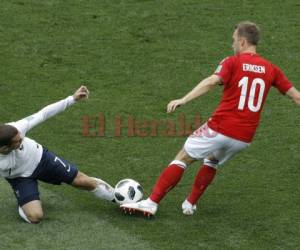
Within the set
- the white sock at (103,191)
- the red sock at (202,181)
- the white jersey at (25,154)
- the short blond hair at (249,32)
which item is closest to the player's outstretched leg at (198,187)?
the red sock at (202,181)

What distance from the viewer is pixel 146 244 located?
25.3 ft

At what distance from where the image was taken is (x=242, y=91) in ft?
26.2

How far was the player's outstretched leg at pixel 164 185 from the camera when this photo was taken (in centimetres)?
823

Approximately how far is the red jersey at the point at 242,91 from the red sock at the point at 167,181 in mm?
512

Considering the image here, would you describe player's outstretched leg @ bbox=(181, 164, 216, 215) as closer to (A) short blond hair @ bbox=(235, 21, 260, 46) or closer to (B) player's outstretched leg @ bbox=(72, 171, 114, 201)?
(B) player's outstretched leg @ bbox=(72, 171, 114, 201)

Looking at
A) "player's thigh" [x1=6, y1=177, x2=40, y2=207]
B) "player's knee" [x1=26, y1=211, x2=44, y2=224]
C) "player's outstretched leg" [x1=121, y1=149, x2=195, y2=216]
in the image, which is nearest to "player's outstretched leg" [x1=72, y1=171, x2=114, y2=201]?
"player's outstretched leg" [x1=121, y1=149, x2=195, y2=216]

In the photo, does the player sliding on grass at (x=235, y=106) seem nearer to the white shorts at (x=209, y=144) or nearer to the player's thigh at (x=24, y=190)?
the white shorts at (x=209, y=144)

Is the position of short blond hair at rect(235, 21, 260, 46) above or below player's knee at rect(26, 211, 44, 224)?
above

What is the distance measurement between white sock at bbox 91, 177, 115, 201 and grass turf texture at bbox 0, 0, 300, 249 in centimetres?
13

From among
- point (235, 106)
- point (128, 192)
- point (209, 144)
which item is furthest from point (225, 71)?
point (128, 192)

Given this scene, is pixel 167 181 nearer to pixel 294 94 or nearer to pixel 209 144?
pixel 209 144

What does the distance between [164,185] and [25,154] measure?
4.24ft

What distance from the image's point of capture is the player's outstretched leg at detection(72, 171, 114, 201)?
335 inches

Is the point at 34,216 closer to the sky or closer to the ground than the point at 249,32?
closer to the ground
